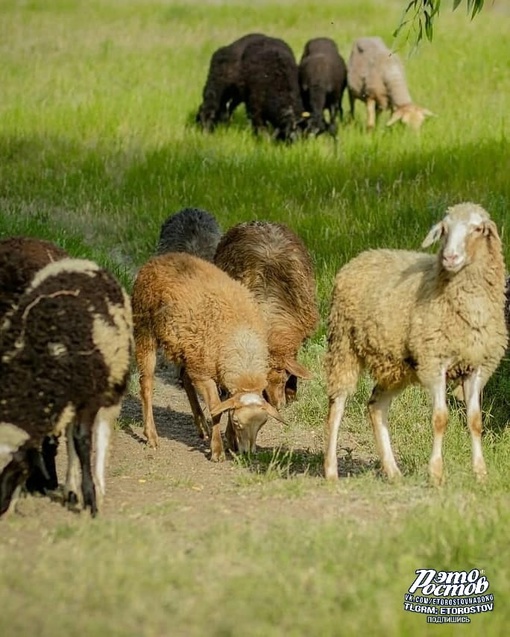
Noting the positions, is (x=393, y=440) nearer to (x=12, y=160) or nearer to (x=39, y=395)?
(x=39, y=395)

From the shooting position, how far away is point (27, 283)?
7.98 metres

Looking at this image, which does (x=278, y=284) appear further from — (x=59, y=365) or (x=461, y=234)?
(x=59, y=365)

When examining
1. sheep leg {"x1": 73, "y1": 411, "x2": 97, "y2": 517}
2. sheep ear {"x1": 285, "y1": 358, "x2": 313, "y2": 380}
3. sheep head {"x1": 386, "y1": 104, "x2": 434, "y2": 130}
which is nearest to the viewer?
sheep leg {"x1": 73, "y1": 411, "x2": 97, "y2": 517}

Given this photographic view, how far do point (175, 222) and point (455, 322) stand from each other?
16.5 ft

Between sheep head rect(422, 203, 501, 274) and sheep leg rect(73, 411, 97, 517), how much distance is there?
2244 mm

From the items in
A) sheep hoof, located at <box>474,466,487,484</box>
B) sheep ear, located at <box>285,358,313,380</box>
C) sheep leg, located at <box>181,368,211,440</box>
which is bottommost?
sheep leg, located at <box>181,368,211,440</box>

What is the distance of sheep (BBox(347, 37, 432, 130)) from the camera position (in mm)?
18844

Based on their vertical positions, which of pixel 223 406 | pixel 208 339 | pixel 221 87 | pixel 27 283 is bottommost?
pixel 223 406

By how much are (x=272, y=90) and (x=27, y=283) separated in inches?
442

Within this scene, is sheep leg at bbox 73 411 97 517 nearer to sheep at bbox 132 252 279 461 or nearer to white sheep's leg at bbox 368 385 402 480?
sheep at bbox 132 252 279 461

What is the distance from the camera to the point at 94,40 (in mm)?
25438

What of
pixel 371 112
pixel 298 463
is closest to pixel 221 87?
pixel 371 112

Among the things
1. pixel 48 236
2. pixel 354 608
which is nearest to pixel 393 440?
pixel 354 608

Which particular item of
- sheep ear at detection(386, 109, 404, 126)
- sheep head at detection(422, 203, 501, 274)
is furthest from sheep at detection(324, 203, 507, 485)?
sheep ear at detection(386, 109, 404, 126)
